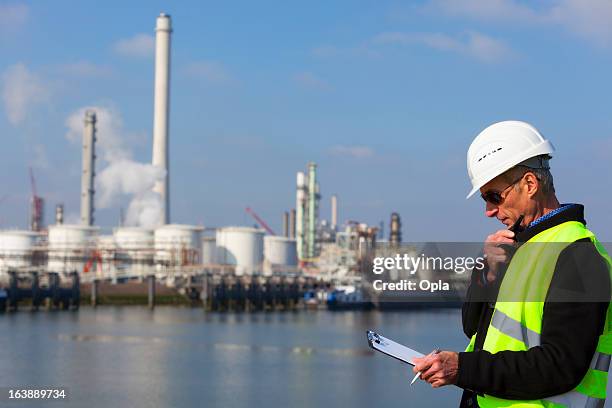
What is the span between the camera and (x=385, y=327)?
38.9 m

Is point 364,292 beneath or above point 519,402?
above

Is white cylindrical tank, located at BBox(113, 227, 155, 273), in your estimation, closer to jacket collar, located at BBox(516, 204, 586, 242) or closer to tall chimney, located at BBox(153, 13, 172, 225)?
tall chimney, located at BBox(153, 13, 172, 225)

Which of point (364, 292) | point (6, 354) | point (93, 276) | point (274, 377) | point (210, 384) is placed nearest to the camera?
point (364, 292)

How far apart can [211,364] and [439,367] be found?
22368mm

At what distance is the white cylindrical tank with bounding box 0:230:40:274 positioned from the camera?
6912cm

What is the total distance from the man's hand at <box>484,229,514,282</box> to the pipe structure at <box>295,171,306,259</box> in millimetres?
74065

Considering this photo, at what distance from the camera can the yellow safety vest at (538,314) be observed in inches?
72.4

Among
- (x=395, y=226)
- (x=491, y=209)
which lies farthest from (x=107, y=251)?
(x=491, y=209)

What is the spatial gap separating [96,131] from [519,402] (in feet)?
230

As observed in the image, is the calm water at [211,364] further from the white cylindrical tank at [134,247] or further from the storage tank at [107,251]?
the white cylindrical tank at [134,247]

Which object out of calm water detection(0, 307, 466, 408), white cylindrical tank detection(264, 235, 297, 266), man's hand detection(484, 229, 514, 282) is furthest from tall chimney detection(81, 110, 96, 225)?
man's hand detection(484, 229, 514, 282)

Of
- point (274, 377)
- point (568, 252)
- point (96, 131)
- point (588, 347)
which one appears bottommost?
point (274, 377)

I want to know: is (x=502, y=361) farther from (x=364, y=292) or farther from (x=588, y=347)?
(x=364, y=292)

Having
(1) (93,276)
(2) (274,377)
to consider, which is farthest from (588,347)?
(1) (93,276)
